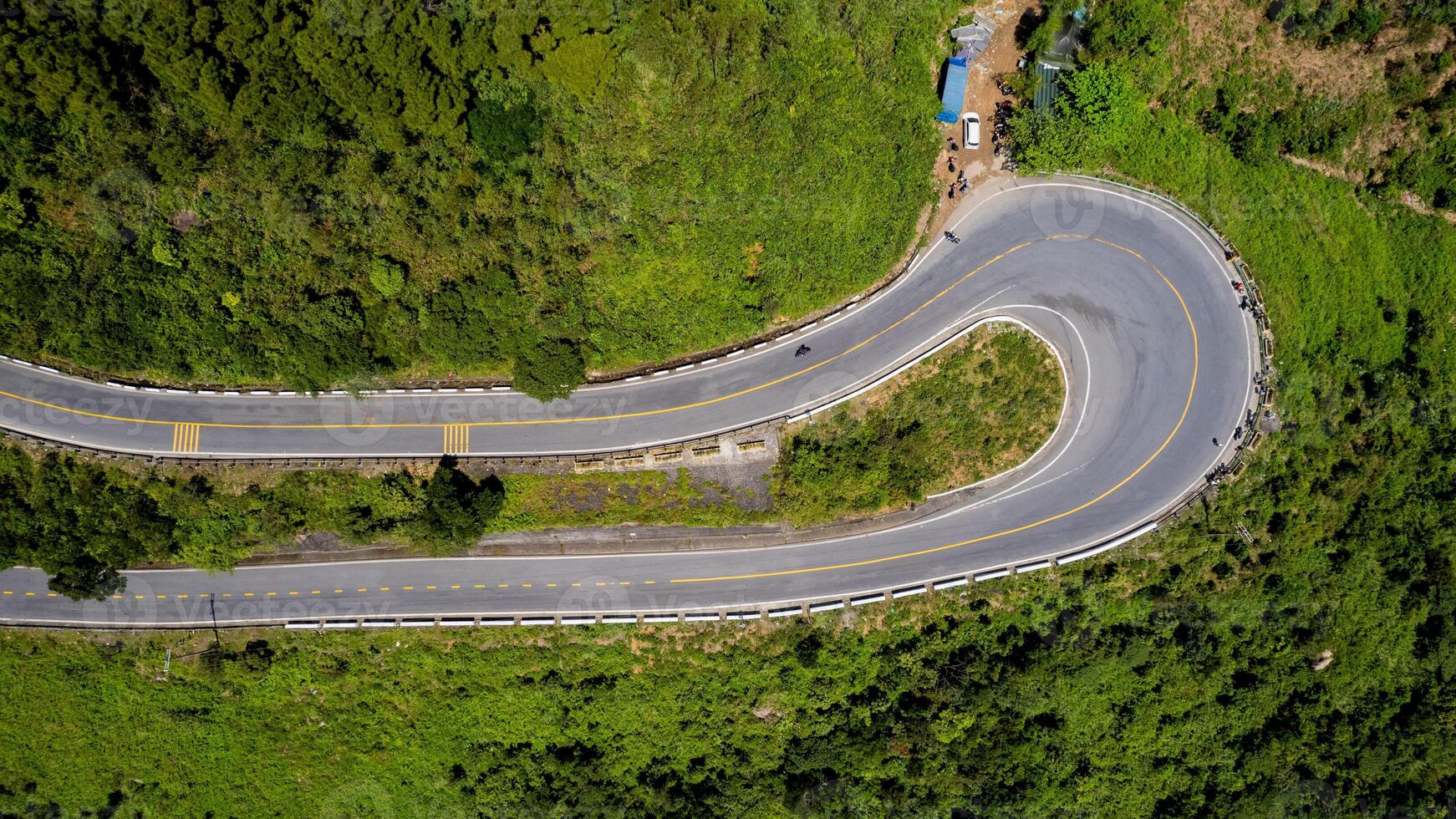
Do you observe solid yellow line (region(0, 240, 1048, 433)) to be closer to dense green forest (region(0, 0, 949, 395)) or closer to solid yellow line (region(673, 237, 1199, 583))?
dense green forest (region(0, 0, 949, 395))

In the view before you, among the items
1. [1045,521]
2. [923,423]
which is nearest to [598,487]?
[923,423]

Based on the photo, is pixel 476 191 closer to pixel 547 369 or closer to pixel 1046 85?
pixel 547 369

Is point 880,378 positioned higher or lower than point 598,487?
higher

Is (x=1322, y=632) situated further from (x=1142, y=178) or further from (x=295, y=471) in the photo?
(x=295, y=471)

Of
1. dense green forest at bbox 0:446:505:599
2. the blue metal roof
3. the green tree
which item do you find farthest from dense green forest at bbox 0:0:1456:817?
the green tree

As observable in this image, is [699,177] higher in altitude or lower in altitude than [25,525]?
higher

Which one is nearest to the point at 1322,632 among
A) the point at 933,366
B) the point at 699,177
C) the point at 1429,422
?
the point at 1429,422

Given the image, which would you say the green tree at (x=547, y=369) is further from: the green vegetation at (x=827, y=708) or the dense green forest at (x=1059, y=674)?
the dense green forest at (x=1059, y=674)
